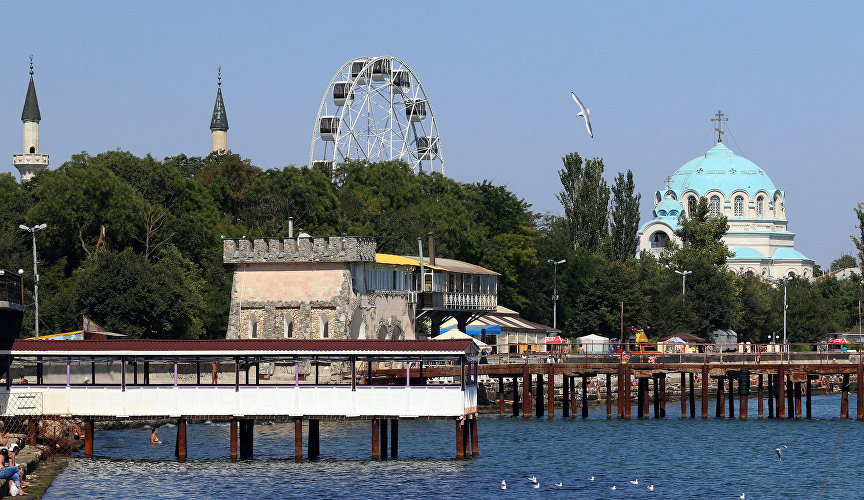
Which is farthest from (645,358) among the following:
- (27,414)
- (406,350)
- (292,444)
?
(27,414)

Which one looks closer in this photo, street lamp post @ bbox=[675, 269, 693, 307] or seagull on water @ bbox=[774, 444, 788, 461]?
seagull on water @ bbox=[774, 444, 788, 461]

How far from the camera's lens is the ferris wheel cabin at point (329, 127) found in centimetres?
12726

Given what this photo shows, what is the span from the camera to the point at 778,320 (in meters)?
134

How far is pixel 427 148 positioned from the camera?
438 ft

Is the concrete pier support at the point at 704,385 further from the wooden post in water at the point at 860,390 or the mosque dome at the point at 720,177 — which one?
the mosque dome at the point at 720,177

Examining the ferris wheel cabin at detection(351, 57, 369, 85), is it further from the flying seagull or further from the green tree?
the flying seagull

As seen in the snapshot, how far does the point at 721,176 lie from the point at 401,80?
228ft

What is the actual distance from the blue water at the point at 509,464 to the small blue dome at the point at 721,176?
114 meters

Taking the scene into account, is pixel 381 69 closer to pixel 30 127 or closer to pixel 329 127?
pixel 329 127

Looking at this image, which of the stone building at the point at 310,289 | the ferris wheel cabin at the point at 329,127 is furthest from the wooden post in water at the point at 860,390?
the ferris wheel cabin at the point at 329,127

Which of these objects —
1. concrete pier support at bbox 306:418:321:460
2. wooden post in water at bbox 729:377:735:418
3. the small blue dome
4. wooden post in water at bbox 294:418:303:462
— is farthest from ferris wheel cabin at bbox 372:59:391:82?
wooden post in water at bbox 294:418:303:462

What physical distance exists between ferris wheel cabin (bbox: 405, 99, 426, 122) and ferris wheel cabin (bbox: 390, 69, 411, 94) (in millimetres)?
1189

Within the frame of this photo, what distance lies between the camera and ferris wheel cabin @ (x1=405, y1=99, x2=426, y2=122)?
128375 mm

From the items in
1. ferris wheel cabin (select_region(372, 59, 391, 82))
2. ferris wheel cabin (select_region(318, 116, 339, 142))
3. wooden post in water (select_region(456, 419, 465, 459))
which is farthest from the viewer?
ferris wheel cabin (select_region(318, 116, 339, 142))
